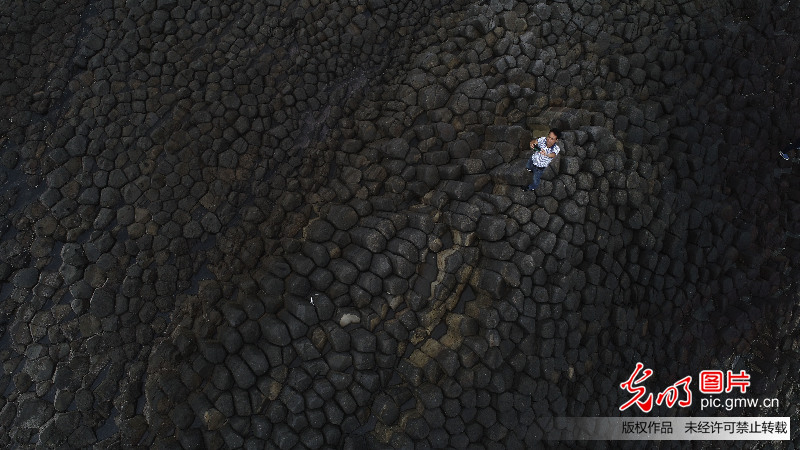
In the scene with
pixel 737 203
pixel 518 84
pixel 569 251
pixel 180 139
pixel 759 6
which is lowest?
pixel 737 203

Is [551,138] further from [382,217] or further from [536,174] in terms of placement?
[382,217]

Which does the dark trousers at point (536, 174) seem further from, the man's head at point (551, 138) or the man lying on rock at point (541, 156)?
the man's head at point (551, 138)

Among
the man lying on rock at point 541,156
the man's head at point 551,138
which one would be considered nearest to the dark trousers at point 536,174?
the man lying on rock at point 541,156

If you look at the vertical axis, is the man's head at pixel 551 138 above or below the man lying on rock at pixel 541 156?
above

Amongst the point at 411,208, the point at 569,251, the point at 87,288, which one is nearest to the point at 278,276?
the point at 411,208

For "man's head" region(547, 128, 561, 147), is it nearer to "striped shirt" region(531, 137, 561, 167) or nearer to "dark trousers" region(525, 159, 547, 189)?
"striped shirt" region(531, 137, 561, 167)

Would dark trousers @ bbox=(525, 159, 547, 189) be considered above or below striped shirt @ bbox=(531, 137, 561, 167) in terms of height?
below

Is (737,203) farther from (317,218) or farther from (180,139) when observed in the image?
(180,139)

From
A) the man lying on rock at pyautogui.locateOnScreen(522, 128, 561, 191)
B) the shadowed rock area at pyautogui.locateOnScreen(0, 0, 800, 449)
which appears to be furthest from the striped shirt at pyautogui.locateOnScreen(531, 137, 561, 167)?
the shadowed rock area at pyautogui.locateOnScreen(0, 0, 800, 449)
